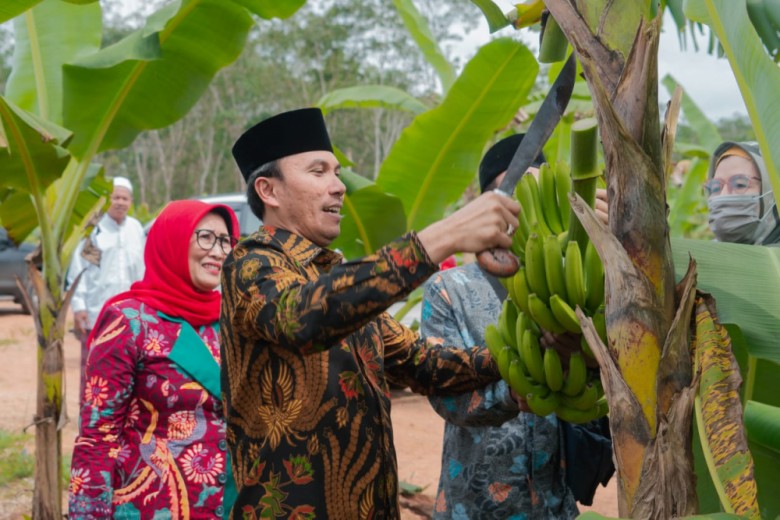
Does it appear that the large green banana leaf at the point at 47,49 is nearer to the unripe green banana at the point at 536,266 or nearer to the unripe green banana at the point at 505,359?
the unripe green banana at the point at 505,359

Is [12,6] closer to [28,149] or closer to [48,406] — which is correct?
[28,149]

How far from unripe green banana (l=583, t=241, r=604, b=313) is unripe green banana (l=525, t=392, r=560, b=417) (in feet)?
0.95

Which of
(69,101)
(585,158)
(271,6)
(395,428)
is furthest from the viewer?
(395,428)

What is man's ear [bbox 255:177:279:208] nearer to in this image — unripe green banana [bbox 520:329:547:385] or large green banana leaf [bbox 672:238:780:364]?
unripe green banana [bbox 520:329:547:385]

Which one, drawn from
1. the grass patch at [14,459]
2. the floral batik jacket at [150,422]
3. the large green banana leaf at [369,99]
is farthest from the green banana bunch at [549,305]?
the grass patch at [14,459]

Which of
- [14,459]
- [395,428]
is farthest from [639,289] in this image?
[395,428]

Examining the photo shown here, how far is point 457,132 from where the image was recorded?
199 inches

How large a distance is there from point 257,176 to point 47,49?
8.80 ft

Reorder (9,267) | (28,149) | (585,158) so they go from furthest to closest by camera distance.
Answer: (9,267), (28,149), (585,158)

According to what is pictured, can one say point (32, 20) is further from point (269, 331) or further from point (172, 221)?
point (269, 331)

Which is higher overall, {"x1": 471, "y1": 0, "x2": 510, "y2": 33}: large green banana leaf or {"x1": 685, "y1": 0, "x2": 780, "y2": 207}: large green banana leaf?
{"x1": 471, "y1": 0, "x2": 510, "y2": 33}: large green banana leaf

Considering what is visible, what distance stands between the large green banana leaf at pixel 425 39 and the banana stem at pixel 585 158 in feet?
14.6

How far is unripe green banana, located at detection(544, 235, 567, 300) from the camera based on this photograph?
6.35 feet

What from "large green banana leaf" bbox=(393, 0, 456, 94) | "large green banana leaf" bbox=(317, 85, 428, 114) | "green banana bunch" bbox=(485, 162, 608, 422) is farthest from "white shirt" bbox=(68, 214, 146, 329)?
"green banana bunch" bbox=(485, 162, 608, 422)
